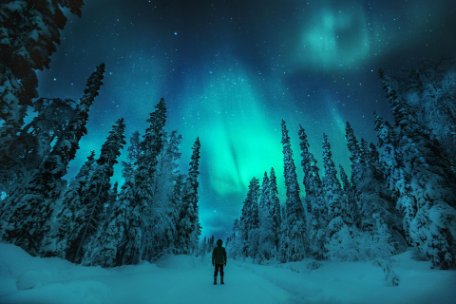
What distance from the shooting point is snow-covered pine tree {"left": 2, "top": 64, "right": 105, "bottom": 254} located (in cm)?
1272

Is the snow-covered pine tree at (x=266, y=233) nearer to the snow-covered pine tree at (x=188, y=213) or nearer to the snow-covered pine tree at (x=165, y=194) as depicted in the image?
the snow-covered pine tree at (x=188, y=213)

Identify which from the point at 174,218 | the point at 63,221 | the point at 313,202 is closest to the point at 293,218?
the point at 313,202

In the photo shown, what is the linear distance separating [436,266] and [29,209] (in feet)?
74.4

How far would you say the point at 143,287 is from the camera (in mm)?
8445

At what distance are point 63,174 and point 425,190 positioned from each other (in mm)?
22702

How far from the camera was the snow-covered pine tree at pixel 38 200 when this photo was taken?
1272 centimetres

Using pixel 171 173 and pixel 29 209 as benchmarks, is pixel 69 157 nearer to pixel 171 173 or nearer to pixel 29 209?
pixel 29 209

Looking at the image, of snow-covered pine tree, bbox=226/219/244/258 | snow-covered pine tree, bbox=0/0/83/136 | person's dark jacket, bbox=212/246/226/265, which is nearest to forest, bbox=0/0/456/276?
snow-covered pine tree, bbox=0/0/83/136

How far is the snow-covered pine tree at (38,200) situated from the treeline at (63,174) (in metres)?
0.05

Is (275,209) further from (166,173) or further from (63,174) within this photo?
(63,174)

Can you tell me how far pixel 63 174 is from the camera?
1482cm

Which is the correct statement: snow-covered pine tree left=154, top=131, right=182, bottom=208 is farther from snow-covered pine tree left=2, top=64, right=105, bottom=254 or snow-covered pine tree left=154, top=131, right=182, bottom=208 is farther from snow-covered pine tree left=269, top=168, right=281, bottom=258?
snow-covered pine tree left=269, top=168, right=281, bottom=258

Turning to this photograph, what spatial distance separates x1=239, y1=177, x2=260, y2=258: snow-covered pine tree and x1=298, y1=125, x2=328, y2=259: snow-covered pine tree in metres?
15.6

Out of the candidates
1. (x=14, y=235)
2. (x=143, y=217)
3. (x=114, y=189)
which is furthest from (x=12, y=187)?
(x=114, y=189)
